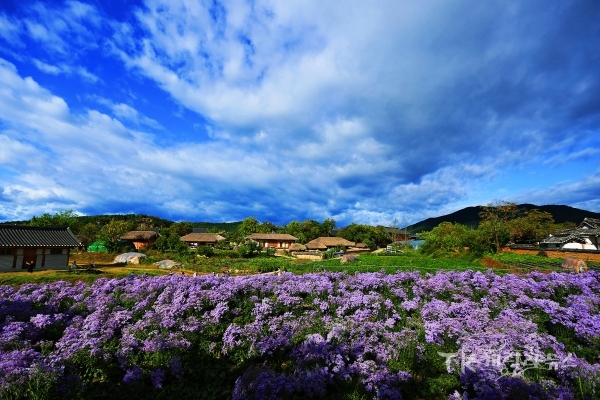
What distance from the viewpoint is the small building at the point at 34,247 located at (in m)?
23.4

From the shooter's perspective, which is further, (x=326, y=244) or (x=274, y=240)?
(x=274, y=240)

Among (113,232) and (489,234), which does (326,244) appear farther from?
(113,232)

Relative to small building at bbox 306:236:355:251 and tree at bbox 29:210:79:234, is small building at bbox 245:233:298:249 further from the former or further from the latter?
tree at bbox 29:210:79:234

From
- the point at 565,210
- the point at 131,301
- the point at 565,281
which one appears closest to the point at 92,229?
the point at 131,301

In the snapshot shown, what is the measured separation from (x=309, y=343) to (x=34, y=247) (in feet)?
95.1

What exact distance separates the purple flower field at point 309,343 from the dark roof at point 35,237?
19.9 meters

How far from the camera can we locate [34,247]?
24.5 m

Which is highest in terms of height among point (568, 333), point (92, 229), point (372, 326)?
point (92, 229)

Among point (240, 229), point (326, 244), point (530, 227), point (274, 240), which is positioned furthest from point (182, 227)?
point (530, 227)

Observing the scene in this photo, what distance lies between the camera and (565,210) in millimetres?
143000

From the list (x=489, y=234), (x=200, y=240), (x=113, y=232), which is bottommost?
(x=489, y=234)

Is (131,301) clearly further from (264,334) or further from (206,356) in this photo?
(264,334)

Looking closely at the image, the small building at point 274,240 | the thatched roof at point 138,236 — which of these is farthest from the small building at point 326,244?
the thatched roof at point 138,236

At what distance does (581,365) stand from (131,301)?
33.1 feet
